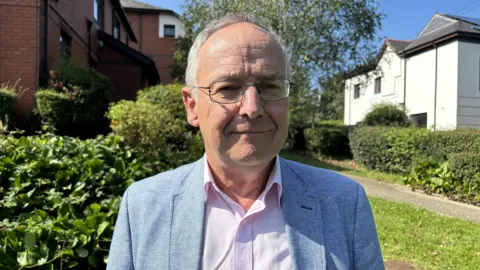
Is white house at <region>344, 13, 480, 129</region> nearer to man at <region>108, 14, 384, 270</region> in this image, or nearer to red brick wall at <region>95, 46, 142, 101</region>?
red brick wall at <region>95, 46, 142, 101</region>

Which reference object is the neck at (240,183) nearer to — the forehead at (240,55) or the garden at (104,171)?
the forehead at (240,55)

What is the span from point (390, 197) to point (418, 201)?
63 centimetres

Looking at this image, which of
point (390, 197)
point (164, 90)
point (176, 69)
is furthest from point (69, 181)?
point (176, 69)

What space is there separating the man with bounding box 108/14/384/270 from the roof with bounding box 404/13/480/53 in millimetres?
19723

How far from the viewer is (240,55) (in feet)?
4.85

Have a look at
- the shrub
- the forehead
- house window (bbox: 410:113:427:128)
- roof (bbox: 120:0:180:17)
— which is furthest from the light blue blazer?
roof (bbox: 120:0:180:17)

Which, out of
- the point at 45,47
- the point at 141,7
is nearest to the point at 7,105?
the point at 45,47

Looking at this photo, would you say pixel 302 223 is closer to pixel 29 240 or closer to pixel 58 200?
pixel 29 240

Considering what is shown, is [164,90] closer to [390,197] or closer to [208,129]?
[390,197]

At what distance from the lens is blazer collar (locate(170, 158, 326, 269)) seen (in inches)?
55.7

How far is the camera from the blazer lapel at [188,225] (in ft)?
4.63

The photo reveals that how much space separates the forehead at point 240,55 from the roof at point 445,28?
19699 millimetres

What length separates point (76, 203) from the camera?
3.52 m

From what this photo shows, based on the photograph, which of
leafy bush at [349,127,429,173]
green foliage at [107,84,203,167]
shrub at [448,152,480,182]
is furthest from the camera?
leafy bush at [349,127,429,173]
